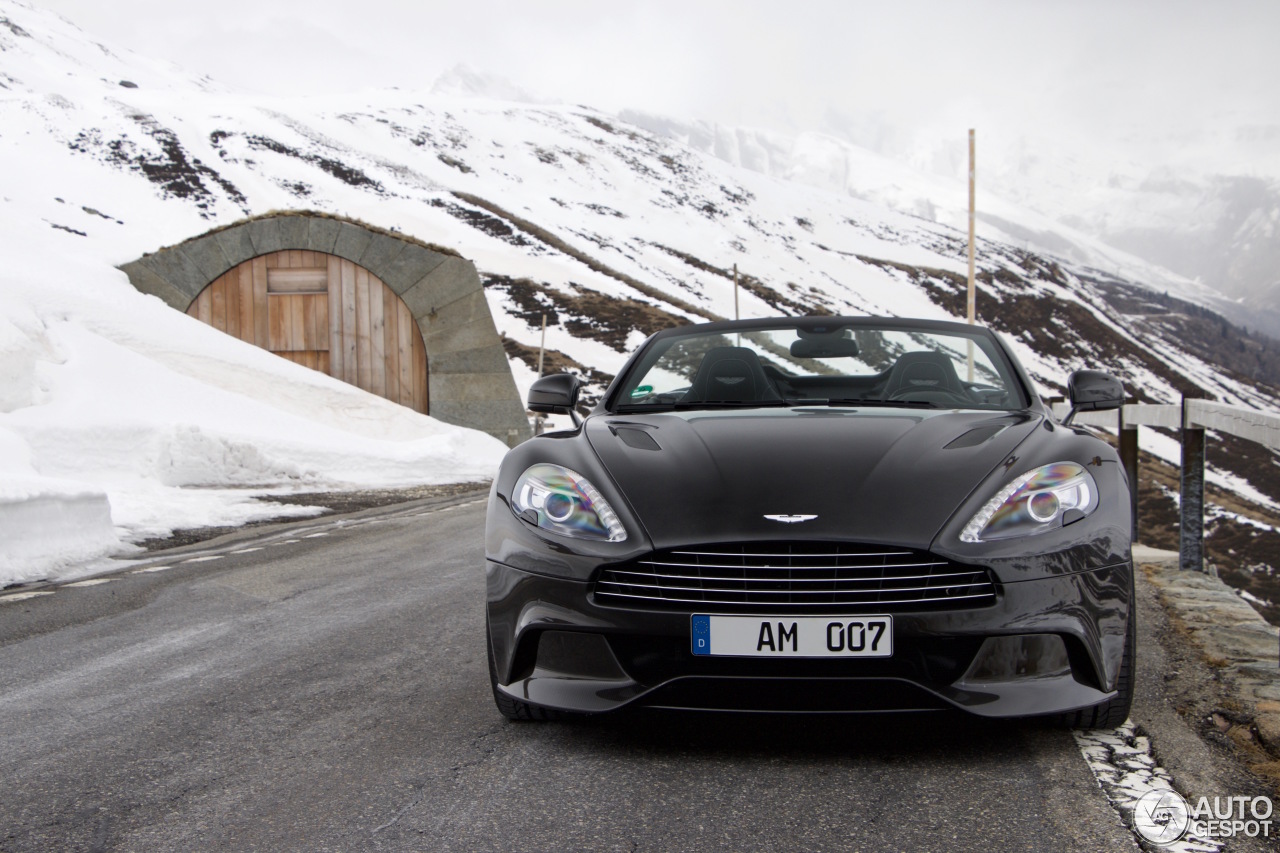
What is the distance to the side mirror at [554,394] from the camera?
14.4 ft

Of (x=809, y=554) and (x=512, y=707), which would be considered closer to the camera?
(x=809, y=554)

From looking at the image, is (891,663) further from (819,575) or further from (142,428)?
(142,428)

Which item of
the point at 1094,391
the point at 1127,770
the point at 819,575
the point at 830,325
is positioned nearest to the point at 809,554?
the point at 819,575

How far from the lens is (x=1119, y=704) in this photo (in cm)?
315

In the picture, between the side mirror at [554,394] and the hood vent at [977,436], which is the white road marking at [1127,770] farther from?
the side mirror at [554,394]

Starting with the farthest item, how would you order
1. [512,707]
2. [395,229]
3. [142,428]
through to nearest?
[395,229], [142,428], [512,707]

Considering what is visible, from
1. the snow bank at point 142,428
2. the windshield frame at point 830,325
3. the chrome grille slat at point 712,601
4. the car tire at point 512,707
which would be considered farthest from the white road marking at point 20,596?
the chrome grille slat at point 712,601

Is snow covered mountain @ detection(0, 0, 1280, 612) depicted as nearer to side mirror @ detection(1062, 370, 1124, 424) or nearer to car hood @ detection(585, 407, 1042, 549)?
car hood @ detection(585, 407, 1042, 549)

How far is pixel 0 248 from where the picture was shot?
1841cm

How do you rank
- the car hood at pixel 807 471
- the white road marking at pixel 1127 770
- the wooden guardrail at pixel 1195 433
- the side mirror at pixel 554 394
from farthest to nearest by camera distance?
the wooden guardrail at pixel 1195 433
the side mirror at pixel 554 394
the car hood at pixel 807 471
the white road marking at pixel 1127 770

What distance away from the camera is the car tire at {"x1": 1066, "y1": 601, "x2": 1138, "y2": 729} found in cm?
309

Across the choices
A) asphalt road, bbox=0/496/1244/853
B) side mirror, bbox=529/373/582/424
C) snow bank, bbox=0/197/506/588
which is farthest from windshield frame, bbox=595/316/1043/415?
snow bank, bbox=0/197/506/588

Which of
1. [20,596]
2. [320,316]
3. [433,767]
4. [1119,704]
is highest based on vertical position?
[320,316]

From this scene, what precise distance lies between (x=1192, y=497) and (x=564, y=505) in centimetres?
442
